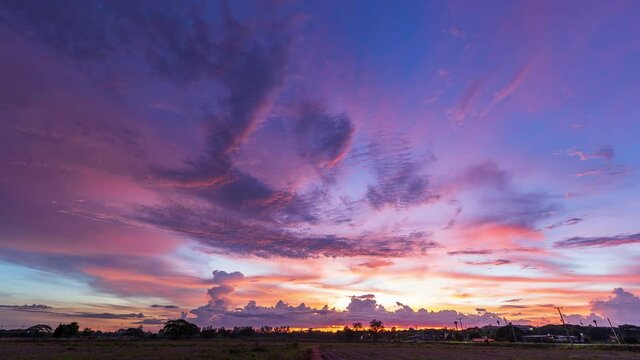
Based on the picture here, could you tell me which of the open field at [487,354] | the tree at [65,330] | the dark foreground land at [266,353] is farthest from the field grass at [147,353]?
the tree at [65,330]

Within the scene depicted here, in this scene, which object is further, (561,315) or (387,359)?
(561,315)

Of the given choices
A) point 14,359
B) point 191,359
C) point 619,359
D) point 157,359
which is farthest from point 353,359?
point 14,359

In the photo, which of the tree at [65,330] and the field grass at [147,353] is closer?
the field grass at [147,353]

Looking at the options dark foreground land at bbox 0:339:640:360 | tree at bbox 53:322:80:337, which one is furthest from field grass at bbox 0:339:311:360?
tree at bbox 53:322:80:337

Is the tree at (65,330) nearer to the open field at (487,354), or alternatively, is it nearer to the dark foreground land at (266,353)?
the dark foreground land at (266,353)

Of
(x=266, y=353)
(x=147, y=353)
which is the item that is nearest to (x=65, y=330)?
(x=147, y=353)

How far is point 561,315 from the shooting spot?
529ft

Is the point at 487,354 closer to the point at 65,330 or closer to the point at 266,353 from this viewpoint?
the point at 266,353

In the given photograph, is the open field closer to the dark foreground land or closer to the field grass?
the dark foreground land

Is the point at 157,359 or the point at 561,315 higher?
the point at 561,315

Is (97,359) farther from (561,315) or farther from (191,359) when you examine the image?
(561,315)

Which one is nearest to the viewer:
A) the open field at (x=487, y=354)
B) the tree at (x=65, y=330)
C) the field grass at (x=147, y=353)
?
the field grass at (x=147, y=353)

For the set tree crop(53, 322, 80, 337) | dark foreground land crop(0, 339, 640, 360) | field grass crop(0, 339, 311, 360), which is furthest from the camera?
tree crop(53, 322, 80, 337)

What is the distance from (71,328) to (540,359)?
218039 millimetres
